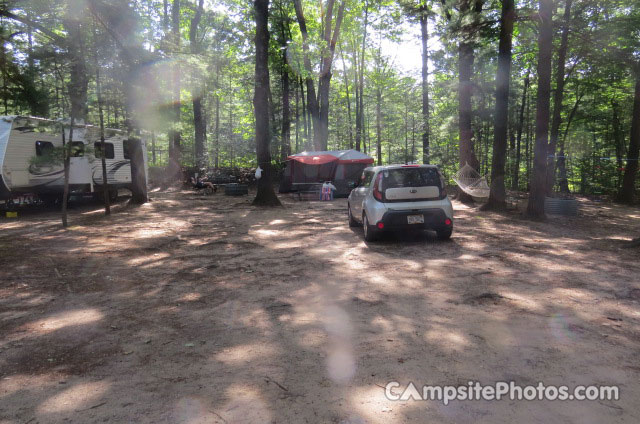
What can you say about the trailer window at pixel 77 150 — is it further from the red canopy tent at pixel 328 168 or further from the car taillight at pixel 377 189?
the red canopy tent at pixel 328 168

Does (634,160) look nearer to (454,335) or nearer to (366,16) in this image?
(454,335)

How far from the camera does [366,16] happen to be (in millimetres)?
32438

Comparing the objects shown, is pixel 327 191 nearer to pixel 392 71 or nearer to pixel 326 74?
pixel 326 74

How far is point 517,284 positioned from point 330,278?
8.46 ft

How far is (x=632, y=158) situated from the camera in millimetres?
16125

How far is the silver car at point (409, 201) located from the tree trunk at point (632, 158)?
12.5m

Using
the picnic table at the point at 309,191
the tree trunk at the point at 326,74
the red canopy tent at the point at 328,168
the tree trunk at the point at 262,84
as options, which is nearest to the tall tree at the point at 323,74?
the tree trunk at the point at 326,74

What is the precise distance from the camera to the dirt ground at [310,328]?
8.80ft

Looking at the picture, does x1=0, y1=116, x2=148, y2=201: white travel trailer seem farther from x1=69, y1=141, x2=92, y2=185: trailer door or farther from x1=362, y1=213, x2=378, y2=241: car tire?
x1=362, y1=213, x2=378, y2=241: car tire

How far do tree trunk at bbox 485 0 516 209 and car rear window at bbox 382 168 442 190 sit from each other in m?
6.06

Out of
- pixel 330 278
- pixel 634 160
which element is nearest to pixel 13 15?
pixel 330 278

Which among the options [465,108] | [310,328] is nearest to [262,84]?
[465,108]

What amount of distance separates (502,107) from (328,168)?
11597 millimetres

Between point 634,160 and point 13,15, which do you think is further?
point 634,160
